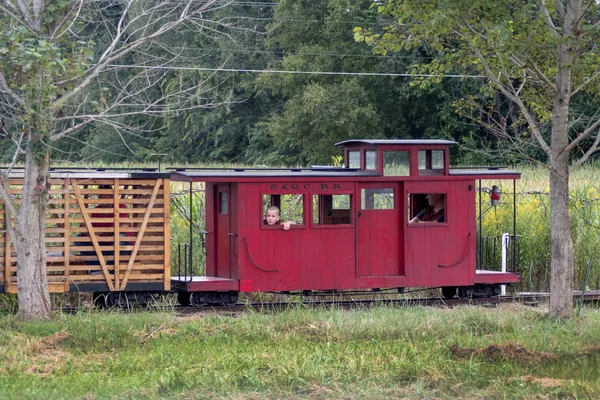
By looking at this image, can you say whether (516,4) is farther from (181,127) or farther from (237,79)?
(181,127)

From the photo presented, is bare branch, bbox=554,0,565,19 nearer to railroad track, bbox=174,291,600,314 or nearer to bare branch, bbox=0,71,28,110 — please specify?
railroad track, bbox=174,291,600,314

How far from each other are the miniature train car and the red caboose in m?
0.02

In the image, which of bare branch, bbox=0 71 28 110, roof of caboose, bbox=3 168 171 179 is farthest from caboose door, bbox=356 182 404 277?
bare branch, bbox=0 71 28 110

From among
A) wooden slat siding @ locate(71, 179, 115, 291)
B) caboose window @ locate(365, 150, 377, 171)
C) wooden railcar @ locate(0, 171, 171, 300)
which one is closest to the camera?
wooden railcar @ locate(0, 171, 171, 300)

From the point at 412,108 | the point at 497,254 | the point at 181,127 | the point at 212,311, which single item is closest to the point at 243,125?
the point at 181,127

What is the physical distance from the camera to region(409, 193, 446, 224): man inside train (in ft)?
55.2

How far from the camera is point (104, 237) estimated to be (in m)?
14.8

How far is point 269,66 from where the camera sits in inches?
1858

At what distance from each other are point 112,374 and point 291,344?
7.90ft

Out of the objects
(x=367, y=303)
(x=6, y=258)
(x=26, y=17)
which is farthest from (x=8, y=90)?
(x=367, y=303)

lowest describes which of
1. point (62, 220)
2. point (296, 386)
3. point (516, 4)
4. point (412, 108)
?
point (296, 386)

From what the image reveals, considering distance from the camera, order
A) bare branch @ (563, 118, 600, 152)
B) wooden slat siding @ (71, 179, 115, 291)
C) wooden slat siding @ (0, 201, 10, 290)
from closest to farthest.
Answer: bare branch @ (563, 118, 600, 152) → wooden slat siding @ (0, 201, 10, 290) → wooden slat siding @ (71, 179, 115, 291)

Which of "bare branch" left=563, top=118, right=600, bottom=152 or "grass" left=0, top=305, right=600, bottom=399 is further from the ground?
"bare branch" left=563, top=118, right=600, bottom=152

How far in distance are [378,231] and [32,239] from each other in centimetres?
624
